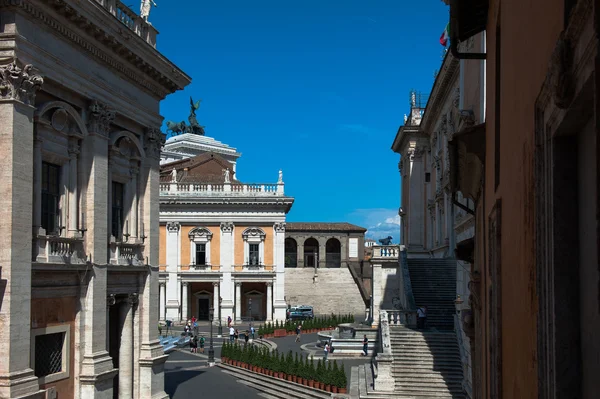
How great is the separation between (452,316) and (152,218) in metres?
14.0

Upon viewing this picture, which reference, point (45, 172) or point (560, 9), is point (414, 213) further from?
point (560, 9)

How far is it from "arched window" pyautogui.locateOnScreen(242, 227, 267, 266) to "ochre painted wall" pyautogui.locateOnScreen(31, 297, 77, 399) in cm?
3860

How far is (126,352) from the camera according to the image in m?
21.1

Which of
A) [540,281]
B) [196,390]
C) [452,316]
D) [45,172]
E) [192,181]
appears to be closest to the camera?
[540,281]

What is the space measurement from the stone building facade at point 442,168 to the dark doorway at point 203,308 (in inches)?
718

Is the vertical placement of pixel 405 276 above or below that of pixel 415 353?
above

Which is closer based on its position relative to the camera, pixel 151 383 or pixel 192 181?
pixel 151 383

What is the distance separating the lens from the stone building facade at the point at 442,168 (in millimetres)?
20547

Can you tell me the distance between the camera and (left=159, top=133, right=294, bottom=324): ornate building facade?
56.2 metres

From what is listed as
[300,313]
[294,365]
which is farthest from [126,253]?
[300,313]

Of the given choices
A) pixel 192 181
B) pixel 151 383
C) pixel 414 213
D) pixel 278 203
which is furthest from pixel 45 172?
pixel 192 181

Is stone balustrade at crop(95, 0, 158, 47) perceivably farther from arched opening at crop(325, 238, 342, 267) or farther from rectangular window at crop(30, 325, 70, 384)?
arched opening at crop(325, 238, 342, 267)

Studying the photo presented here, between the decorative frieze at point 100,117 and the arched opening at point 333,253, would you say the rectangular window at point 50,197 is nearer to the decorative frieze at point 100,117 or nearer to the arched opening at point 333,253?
the decorative frieze at point 100,117

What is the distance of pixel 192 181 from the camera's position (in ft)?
198
